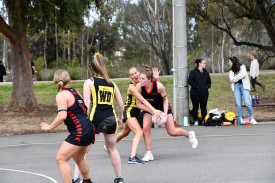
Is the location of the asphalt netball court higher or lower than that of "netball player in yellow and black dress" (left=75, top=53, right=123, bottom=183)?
lower

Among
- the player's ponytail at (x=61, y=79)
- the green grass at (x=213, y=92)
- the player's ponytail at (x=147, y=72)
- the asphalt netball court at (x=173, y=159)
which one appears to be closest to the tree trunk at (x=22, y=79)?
the green grass at (x=213, y=92)

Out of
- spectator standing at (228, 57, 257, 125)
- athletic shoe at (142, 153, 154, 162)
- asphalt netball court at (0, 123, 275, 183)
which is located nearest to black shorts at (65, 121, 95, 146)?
asphalt netball court at (0, 123, 275, 183)

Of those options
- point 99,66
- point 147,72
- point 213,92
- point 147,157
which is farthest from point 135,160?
point 213,92

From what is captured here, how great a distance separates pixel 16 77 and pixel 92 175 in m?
12.5

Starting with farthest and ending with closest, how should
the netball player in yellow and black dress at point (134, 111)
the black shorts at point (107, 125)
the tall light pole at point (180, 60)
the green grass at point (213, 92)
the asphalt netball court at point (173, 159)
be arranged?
the green grass at point (213, 92) < the tall light pole at point (180, 60) < the netball player in yellow and black dress at point (134, 111) < the asphalt netball court at point (173, 159) < the black shorts at point (107, 125)

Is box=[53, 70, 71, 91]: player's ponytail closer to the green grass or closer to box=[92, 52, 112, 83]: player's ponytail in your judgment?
box=[92, 52, 112, 83]: player's ponytail

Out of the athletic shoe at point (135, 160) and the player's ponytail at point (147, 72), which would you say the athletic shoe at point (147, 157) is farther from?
the player's ponytail at point (147, 72)

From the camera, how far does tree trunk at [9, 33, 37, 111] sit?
771 inches

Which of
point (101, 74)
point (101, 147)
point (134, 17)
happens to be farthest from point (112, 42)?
point (101, 74)

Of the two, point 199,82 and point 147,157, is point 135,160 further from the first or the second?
point 199,82

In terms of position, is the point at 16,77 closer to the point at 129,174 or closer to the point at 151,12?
the point at 129,174

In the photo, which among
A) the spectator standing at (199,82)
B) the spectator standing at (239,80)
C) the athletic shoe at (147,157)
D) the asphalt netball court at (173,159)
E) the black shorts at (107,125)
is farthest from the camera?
the spectator standing at (199,82)

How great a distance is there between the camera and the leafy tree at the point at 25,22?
18766 mm

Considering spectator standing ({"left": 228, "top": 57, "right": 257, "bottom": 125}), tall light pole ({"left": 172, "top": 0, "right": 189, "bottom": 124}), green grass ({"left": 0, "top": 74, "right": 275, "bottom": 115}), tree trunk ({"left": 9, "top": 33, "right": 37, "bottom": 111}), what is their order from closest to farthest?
spectator standing ({"left": 228, "top": 57, "right": 257, "bottom": 125}) → tall light pole ({"left": 172, "top": 0, "right": 189, "bottom": 124}) → tree trunk ({"left": 9, "top": 33, "right": 37, "bottom": 111}) → green grass ({"left": 0, "top": 74, "right": 275, "bottom": 115})
